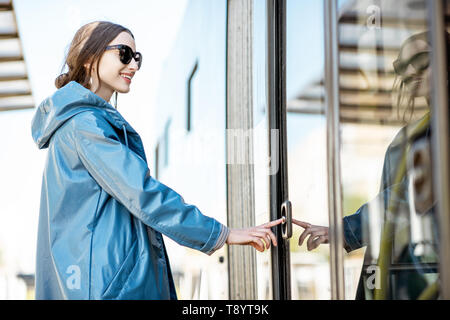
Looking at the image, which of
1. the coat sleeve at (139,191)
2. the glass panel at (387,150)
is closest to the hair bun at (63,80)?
the coat sleeve at (139,191)

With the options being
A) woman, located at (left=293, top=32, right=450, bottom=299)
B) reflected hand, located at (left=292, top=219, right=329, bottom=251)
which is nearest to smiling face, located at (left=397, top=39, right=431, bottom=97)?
woman, located at (left=293, top=32, right=450, bottom=299)

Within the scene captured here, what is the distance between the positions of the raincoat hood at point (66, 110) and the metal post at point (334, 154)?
1.69 ft

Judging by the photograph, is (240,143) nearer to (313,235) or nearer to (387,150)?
(313,235)

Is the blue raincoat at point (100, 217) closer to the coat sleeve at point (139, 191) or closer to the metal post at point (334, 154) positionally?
the coat sleeve at point (139, 191)

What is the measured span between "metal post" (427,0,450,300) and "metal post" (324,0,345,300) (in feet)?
1.46

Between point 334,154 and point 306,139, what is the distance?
24cm

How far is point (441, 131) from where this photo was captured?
3.31 ft

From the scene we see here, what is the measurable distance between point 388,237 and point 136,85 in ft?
8.01

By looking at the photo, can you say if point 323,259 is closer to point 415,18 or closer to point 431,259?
point 431,259

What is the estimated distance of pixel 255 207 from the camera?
7.45ft

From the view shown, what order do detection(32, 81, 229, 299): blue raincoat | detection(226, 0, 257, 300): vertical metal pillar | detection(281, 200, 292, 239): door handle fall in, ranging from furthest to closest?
detection(226, 0, 257, 300): vertical metal pillar, detection(281, 200, 292, 239): door handle, detection(32, 81, 229, 299): blue raincoat

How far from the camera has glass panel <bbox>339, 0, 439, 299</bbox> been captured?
1104 mm

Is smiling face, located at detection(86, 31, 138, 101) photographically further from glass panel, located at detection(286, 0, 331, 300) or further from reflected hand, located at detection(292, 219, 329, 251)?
reflected hand, located at detection(292, 219, 329, 251)

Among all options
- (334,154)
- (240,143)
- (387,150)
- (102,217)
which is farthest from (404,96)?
(240,143)
